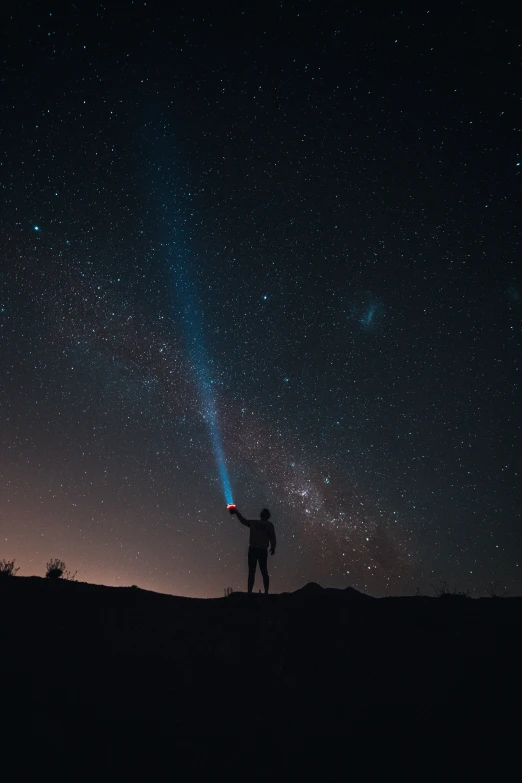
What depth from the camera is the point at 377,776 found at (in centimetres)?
379

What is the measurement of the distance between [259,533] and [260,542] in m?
0.17

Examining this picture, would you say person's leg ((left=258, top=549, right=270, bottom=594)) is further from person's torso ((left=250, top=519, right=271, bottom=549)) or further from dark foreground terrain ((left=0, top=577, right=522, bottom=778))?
dark foreground terrain ((left=0, top=577, right=522, bottom=778))

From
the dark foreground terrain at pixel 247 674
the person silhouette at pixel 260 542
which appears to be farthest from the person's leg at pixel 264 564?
the dark foreground terrain at pixel 247 674

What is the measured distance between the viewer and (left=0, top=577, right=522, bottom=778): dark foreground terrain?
4.13 m

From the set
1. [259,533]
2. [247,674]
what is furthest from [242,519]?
[247,674]

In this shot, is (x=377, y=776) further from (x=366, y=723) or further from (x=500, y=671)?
(x=500, y=671)

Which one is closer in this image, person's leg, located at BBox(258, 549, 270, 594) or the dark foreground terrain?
the dark foreground terrain

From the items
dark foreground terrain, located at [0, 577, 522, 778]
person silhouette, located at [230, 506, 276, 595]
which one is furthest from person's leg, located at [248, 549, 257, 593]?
dark foreground terrain, located at [0, 577, 522, 778]

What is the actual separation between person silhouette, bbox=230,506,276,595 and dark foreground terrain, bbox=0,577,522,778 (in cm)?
67

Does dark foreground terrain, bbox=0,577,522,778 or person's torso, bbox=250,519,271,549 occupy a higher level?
person's torso, bbox=250,519,271,549

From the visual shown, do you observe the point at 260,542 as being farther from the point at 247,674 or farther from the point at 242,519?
the point at 247,674

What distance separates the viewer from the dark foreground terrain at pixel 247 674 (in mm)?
4129

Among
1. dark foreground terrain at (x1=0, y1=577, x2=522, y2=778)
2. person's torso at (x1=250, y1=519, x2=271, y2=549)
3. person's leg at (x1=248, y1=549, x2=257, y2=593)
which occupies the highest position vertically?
person's torso at (x1=250, y1=519, x2=271, y2=549)

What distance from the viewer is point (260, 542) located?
7.73 metres
